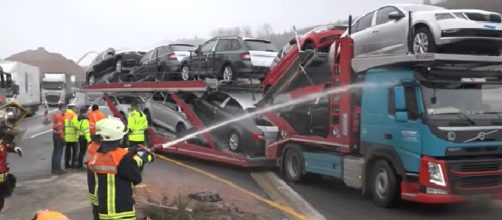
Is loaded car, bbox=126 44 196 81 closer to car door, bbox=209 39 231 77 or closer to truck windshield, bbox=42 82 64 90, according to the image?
car door, bbox=209 39 231 77

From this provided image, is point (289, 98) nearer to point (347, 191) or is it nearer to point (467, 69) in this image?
point (347, 191)

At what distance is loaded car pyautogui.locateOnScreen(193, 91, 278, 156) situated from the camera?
13.8 m

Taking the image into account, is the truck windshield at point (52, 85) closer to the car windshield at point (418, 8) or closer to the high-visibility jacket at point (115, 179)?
the car windshield at point (418, 8)

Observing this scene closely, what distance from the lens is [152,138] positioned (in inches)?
712

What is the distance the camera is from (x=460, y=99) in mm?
9203

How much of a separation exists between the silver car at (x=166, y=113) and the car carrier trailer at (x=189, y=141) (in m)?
0.22

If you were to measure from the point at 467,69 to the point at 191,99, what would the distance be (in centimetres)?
861

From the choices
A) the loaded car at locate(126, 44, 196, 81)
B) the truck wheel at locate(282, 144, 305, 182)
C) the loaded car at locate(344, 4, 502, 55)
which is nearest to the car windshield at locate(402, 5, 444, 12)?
the loaded car at locate(344, 4, 502, 55)

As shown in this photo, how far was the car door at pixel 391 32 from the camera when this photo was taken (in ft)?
34.4

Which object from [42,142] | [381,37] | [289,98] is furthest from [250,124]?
[42,142]

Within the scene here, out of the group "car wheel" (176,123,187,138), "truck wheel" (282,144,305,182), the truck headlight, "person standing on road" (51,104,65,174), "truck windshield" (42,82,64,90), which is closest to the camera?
the truck headlight

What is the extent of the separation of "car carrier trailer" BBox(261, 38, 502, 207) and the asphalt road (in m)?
0.28

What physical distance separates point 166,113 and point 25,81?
20.4m

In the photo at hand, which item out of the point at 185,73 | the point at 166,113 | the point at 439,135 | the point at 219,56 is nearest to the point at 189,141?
the point at 166,113
